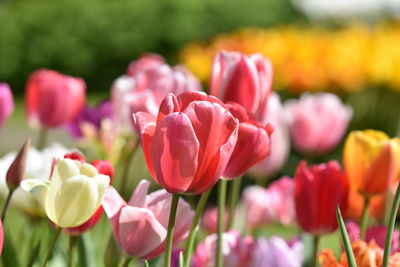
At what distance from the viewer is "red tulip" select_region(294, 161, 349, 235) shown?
1397 millimetres

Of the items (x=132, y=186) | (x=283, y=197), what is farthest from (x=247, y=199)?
(x=132, y=186)

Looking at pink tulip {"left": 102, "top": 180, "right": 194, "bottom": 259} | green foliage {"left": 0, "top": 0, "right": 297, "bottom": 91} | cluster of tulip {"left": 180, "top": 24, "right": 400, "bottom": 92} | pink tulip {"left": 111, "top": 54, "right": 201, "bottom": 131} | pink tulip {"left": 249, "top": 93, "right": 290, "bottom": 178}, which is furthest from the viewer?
green foliage {"left": 0, "top": 0, "right": 297, "bottom": 91}

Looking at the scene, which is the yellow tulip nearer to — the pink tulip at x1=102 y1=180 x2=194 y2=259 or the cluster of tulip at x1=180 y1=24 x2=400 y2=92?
the pink tulip at x1=102 y1=180 x2=194 y2=259

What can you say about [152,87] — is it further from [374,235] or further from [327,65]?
[327,65]

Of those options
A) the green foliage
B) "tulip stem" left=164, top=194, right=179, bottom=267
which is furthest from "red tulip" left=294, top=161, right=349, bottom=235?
the green foliage

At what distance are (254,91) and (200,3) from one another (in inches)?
519

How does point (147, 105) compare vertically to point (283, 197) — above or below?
above

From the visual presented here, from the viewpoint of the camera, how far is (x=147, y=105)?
156cm

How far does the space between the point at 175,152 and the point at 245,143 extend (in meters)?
0.18

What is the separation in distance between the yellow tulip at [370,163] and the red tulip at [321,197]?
22 mm

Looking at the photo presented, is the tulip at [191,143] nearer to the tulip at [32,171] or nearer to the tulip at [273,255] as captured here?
the tulip at [273,255]

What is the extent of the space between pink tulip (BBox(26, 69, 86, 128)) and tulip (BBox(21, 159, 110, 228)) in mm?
888

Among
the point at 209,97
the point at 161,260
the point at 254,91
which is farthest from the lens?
the point at 161,260

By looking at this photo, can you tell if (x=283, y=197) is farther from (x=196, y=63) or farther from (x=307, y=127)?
(x=196, y=63)
